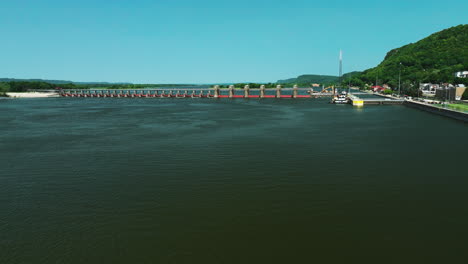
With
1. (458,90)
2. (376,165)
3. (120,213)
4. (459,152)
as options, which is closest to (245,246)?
(120,213)

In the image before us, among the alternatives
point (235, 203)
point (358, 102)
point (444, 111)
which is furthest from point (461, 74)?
point (235, 203)

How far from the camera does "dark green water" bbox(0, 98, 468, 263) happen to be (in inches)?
483

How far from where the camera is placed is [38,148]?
32.0 metres

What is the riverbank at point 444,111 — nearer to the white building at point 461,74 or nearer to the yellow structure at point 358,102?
the yellow structure at point 358,102

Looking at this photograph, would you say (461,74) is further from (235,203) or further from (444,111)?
(235,203)

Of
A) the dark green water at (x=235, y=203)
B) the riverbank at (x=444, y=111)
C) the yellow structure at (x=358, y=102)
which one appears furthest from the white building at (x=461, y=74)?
the dark green water at (x=235, y=203)

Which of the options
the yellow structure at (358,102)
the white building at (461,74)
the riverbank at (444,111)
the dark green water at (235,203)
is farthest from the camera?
the white building at (461,74)

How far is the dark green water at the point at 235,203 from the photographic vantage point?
12.3m

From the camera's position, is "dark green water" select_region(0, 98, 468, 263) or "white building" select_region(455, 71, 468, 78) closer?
"dark green water" select_region(0, 98, 468, 263)

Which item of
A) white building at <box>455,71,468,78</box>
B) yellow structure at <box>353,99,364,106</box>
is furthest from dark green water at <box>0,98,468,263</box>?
white building at <box>455,71,468,78</box>

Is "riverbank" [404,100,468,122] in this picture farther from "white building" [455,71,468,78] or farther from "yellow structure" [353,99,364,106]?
"white building" [455,71,468,78]

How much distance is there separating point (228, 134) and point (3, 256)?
95.4ft

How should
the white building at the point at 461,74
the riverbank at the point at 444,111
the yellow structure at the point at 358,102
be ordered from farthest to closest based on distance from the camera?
1. the white building at the point at 461,74
2. the yellow structure at the point at 358,102
3. the riverbank at the point at 444,111

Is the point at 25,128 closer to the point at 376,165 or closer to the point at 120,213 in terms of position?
the point at 120,213
